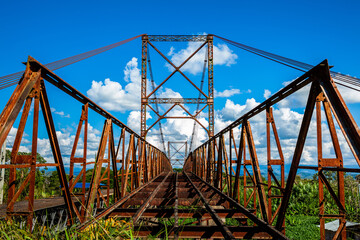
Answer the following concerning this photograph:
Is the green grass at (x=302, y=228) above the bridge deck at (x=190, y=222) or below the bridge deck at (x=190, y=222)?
below

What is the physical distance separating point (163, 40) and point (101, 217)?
23.2 metres

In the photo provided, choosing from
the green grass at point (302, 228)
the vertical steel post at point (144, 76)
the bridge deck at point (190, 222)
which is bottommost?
the green grass at point (302, 228)

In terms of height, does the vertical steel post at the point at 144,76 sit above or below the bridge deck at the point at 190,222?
above

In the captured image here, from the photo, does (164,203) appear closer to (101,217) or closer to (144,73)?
(101,217)

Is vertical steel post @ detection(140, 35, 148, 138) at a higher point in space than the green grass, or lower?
higher

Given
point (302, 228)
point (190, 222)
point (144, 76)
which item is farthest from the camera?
point (144, 76)

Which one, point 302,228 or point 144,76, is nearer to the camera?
point 302,228

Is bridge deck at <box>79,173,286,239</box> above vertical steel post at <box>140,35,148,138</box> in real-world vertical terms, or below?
below

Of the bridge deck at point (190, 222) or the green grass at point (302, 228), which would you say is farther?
the green grass at point (302, 228)

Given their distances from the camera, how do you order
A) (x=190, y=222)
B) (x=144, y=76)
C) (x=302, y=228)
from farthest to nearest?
1. (x=144, y=76)
2. (x=302, y=228)
3. (x=190, y=222)

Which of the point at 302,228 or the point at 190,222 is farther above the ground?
the point at 190,222

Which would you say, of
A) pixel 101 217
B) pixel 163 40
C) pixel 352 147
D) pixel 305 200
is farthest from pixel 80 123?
pixel 163 40

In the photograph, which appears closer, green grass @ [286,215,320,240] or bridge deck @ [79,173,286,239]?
bridge deck @ [79,173,286,239]

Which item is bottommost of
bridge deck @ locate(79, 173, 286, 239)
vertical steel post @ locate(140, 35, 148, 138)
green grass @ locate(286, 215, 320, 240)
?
green grass @ locate(286, 215, 320, 240)
